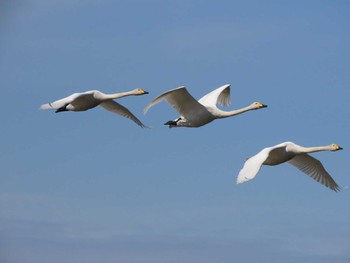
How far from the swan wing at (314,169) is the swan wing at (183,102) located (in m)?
3.60

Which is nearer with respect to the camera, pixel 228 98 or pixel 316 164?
pixel 316 164

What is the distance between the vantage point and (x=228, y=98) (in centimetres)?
4041

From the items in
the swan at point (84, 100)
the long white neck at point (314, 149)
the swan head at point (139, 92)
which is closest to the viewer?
the swan at point (84, 100)

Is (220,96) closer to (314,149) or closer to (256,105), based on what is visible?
(256,105)

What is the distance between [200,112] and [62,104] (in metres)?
4.21

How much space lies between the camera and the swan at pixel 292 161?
32656mm

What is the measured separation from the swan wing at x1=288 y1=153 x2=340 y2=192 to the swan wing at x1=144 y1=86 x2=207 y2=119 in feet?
11.8

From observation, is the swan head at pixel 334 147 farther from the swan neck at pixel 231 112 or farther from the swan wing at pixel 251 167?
the swan wing at pixel 251 167

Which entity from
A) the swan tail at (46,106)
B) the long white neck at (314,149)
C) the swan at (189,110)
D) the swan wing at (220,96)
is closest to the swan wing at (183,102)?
the swan at (189,110)

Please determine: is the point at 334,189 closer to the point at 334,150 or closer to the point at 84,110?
the point at 334,150

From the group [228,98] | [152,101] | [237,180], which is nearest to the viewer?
[237,180]

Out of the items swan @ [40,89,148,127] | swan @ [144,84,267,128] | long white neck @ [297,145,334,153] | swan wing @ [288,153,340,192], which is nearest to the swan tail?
swan @ [40,89,148,127]

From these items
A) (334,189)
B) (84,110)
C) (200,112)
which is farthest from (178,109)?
(334,189)

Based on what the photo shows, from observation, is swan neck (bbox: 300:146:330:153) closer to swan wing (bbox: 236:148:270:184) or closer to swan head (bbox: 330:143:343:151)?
swan head (bbox: 330:143:343:151)
